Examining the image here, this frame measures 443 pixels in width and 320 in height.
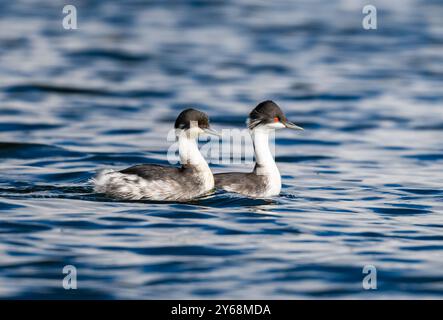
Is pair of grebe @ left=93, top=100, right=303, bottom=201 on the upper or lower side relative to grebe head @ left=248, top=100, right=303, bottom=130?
lower

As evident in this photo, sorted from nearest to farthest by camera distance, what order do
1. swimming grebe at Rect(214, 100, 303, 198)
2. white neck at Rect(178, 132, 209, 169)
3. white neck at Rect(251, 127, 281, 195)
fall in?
white neck at Rect(178, 132, 209, 169) < swimming grebe at Rect(214, 100, 303, 198) < white neck at Rect(251, 127, 281, 195)

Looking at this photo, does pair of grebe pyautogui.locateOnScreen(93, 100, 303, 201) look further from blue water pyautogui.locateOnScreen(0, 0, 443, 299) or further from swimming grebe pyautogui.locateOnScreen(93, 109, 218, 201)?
blue water pyautogui.locateOnScreen(0, 0, 443, 299)

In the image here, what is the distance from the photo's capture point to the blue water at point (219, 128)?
10344 mm

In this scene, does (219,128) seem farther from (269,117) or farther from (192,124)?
(192,124)

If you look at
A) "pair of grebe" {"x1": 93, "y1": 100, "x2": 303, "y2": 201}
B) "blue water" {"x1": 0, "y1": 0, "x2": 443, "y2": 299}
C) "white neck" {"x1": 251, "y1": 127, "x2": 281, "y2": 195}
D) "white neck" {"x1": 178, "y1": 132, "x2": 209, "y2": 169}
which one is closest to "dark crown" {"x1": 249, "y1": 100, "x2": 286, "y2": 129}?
"pair of grebe" {"x1": 93, "y1": 100, "x2": 303, "y2": 201}

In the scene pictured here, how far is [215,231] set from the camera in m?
11.7

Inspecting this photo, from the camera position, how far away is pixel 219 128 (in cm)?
2019

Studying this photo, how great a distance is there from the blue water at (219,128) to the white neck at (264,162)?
0.38 metres

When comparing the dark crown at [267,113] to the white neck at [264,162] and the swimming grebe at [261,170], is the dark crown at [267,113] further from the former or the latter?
the white neck at [264,162]

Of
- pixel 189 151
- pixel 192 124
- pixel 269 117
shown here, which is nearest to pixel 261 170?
pixel 269 117

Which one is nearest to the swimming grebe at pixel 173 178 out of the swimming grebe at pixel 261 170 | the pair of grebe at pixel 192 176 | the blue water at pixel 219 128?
the pair of grebe at pixel 192 176

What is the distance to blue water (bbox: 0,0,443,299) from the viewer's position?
10.3 metres
